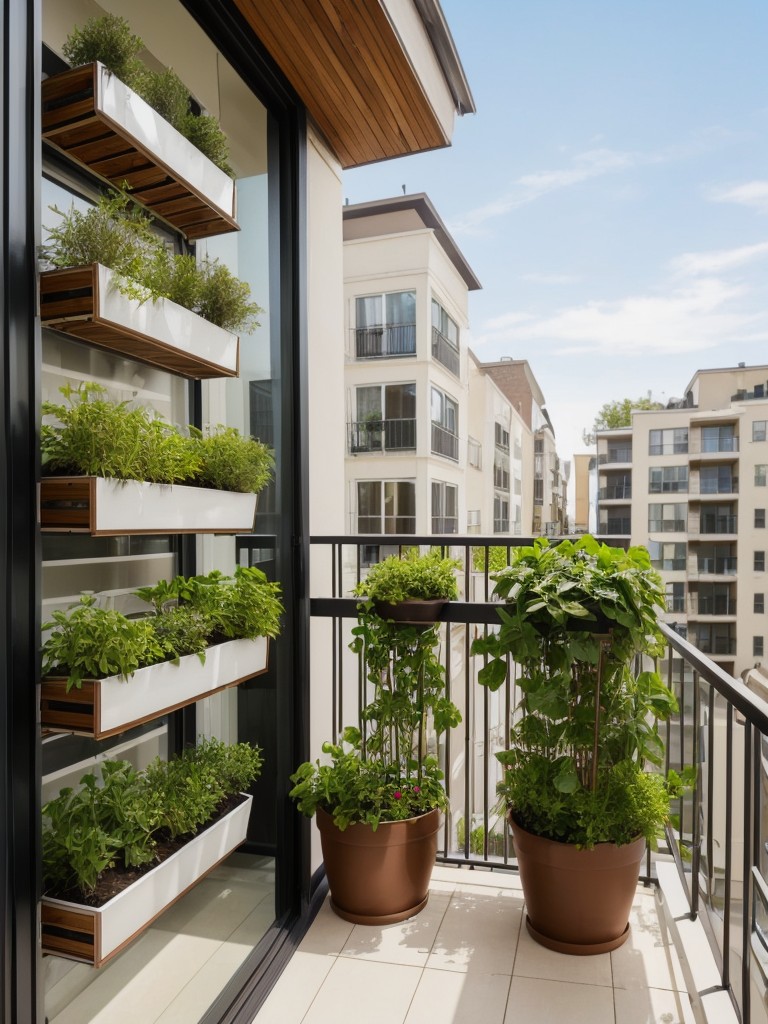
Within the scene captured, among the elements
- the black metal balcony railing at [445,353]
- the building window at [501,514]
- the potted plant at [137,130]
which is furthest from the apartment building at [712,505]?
the potted plant at [137,130]

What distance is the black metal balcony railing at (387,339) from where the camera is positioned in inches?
457

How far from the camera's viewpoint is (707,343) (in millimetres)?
34750

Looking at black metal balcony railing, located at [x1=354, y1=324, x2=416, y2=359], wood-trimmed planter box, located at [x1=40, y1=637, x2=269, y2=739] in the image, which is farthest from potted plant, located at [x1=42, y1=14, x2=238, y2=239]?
black metal balcony railing, located at [x1=354, y1=324, x2=416, y2=359]

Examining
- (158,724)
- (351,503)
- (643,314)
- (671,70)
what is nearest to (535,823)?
(158,724)

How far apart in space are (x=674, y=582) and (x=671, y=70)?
17.8 m

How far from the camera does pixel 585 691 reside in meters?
1.94

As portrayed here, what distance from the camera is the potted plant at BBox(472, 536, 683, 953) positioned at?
6.02 feet

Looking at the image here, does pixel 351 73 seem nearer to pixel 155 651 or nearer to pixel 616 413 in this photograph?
pixel 155 651

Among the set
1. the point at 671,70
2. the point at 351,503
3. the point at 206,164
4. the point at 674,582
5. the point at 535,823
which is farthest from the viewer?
the point at 674,582

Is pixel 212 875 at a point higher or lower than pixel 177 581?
lower

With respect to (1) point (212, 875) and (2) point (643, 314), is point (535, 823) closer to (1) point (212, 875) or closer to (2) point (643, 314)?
(1) point (212, 875)

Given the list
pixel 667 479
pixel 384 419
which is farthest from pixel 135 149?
pixel 667 479

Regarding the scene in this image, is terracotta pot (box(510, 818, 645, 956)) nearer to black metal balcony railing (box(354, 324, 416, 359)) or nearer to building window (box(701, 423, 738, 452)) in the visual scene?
black metal balcony railing (box(354, 324, 416, 359))

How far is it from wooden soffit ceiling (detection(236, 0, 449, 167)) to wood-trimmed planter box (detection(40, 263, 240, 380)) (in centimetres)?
81
